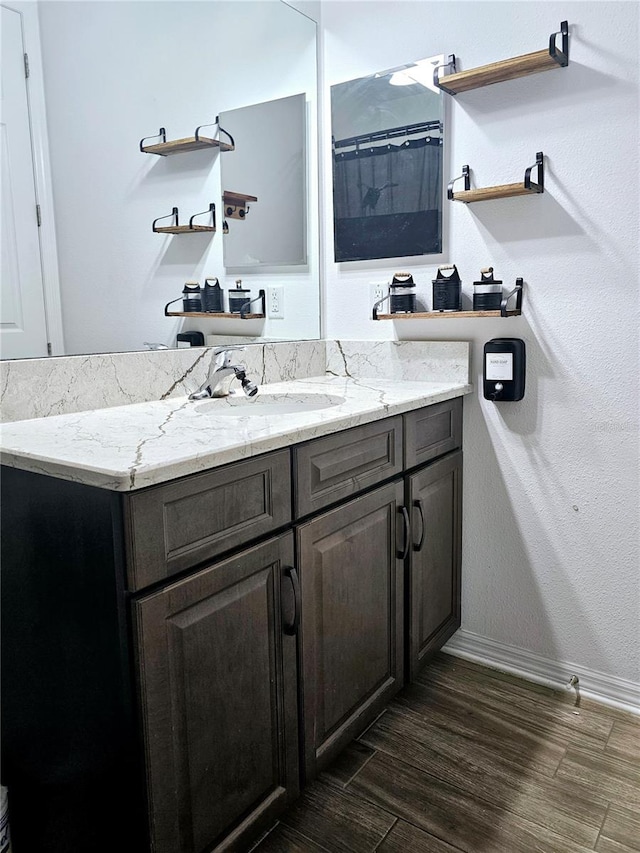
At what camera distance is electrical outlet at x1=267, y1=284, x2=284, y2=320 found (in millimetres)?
2254

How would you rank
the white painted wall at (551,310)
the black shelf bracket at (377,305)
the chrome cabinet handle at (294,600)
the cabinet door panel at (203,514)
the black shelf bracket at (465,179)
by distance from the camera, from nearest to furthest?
the cabinet door panel at (203,514)
the chrome cabinet handle at (294,600)
the white painted wall at (551,310)
the black shelf bracket at (465,179)
the black shelf bracket at (377,305)

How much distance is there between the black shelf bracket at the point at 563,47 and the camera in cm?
173

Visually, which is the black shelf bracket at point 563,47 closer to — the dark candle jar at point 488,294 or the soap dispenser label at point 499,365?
the dark candle jar at point 488,294

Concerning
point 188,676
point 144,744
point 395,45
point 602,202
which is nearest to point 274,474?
point 188,676

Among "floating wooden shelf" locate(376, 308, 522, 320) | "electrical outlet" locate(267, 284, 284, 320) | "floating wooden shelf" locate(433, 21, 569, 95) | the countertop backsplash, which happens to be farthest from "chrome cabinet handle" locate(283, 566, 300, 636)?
"floating wooden shelf" locate(433, 21, 569, 95)

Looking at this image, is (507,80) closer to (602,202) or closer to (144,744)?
(602,202)

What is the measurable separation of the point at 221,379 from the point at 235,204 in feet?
1.98

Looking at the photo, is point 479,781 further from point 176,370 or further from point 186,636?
point 176,370

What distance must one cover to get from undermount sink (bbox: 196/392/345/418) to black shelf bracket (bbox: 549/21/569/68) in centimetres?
105

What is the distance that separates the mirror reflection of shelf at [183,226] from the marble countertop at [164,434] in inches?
17.9

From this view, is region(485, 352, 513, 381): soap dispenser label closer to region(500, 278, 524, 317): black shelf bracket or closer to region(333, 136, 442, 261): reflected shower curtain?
region(500, 278, 524, 317): black shelf bracket

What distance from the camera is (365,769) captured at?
1.70 meters

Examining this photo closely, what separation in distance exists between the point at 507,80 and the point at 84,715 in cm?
191

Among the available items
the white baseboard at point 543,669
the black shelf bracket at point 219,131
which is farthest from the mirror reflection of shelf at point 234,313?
the white baseboard at point 543,669
